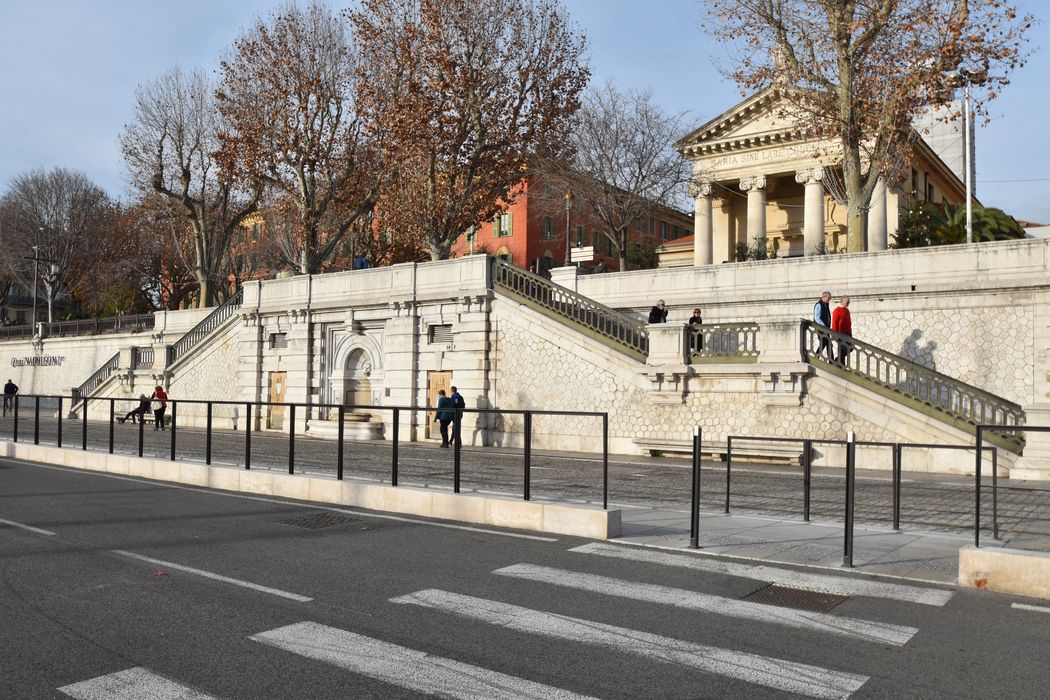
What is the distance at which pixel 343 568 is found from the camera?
8102 millimetres

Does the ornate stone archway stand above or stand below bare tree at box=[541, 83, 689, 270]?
below

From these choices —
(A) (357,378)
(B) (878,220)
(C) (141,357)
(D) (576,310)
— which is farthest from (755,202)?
(C) (141,357)

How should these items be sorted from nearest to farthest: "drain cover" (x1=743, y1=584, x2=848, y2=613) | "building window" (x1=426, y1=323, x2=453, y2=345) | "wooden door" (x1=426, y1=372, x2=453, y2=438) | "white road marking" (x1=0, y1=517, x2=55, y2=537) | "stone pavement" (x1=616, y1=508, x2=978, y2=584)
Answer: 1. "drain cover" (x1=743, y1=584, x2=848, y2=613)
2. "stone pavement" (x1=616, y1=508, x2=978, y2=584)
3. "white road marking" (x1=0, y1=517, x2=55, y2=537)
4. "wooden door" (x1=426, y1=372, x2=453, y2=438)
5. "building window" (x1=426, y1=323, x2=453, y2=345)

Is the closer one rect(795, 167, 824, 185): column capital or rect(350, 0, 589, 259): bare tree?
rect(350, 0, 589, 259): bare tree

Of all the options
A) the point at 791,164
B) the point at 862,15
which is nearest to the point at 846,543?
the point at 862,15

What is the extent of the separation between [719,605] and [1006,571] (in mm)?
2591

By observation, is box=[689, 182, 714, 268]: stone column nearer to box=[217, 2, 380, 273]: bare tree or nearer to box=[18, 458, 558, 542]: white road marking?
box=[217, 2, 380, 273]: bare tree

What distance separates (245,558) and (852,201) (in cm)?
2226

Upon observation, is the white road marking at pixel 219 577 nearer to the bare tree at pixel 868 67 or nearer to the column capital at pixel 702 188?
the bare tree at pixel 868 67

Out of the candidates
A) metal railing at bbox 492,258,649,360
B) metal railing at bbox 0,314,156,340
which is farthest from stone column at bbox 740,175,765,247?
metal railing at bbox 0,314,156,340

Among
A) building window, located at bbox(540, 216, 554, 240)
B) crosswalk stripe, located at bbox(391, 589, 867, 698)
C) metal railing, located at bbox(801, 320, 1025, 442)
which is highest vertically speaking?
building window, located at bbox(540, 216, 554, 240)

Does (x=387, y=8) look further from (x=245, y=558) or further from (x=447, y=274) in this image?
(x=245, y=558)

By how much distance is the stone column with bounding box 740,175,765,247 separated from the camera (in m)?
49.4

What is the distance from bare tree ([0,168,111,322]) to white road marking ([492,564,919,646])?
2641 inches
